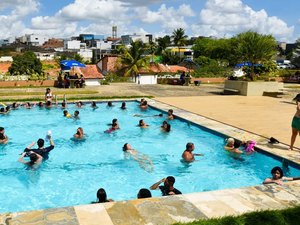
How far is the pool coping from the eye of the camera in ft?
19.4

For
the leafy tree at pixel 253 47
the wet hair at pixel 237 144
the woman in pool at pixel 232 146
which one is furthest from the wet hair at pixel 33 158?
the leafy tree at pixel 253 47

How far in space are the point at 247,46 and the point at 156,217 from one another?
25.2 m

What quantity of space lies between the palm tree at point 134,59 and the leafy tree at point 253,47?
1920cm

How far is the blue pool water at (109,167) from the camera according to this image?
9.75 meters

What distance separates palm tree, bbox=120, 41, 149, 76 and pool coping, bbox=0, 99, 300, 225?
3971 cm

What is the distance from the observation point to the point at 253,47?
94.2 feet

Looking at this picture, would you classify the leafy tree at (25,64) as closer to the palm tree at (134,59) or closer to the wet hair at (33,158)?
the palm tree at (134,59)

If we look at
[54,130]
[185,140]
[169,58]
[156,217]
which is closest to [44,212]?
[156,217]

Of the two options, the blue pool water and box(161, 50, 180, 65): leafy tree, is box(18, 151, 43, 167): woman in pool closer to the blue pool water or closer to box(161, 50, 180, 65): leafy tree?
the blue pool water

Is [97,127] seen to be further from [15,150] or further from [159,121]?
[15,150]

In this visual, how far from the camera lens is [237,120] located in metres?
16.5

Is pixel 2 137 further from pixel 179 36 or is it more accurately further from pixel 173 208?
pixel 179 36

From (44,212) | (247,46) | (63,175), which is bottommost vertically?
(63,175)

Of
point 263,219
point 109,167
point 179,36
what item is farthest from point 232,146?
point 179,36
